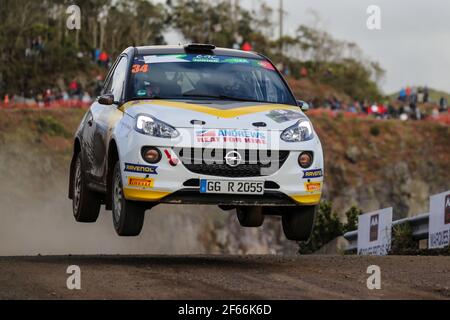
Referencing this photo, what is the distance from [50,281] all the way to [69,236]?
35872 mm

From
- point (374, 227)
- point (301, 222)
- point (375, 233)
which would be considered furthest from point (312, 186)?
point (374, 227)

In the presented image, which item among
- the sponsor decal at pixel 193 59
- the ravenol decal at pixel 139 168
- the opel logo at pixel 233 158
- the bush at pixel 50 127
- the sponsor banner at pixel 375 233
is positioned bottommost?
the bush at pixel 50 127

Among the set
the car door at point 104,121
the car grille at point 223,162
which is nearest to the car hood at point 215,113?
the car grille at point 223,162

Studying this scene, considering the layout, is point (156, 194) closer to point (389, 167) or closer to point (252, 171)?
point (252, 171)

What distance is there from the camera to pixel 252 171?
9523 millimetres

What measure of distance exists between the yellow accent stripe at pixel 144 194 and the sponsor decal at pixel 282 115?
121 cm

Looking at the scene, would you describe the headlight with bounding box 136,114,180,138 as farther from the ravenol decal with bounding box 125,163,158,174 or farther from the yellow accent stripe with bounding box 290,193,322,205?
the yellow accent stripe with bounding box 290,193,322,205

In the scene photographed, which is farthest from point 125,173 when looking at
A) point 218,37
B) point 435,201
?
point 218,37

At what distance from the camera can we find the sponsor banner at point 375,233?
51.6 ft

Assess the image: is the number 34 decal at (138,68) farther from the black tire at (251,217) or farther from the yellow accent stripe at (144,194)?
the black tire at (251,217)

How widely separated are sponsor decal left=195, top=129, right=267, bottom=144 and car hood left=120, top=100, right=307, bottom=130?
0.06 metres

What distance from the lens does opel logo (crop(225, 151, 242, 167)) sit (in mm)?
9453
